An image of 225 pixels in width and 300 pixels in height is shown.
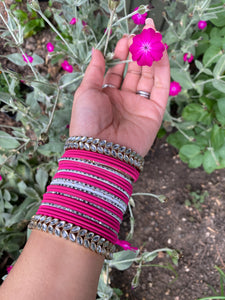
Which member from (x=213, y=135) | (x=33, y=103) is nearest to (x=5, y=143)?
(x=33, y=103)

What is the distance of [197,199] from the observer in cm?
143

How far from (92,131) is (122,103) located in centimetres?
20

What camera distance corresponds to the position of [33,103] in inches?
43.4

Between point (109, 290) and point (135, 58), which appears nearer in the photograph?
point (135, 58)

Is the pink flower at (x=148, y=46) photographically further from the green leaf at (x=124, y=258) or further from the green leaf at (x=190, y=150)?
the green leaf at (x=124, y=258)

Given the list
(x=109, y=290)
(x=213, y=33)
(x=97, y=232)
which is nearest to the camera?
(x=97, y=232)

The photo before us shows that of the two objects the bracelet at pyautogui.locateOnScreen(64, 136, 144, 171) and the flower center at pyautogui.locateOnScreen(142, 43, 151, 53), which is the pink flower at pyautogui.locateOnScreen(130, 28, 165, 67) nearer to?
the flower center at pyautogui.locateOnScreen(142, 43, 151, 53)

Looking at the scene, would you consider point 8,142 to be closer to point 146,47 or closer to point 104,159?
point 104,159

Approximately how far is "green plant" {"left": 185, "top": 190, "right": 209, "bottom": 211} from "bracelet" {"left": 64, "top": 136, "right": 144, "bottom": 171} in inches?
31.2

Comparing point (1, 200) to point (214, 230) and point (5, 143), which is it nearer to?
point (5, 143)

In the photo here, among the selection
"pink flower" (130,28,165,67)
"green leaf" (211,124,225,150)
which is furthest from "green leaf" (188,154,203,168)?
"pink flower" (130,28,165,67)

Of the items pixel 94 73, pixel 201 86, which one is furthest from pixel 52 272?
pixel 201 86

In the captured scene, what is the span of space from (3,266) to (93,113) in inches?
36.3

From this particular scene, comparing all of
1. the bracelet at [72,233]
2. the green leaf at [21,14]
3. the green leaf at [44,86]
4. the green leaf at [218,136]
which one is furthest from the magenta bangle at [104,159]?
the green leaf at [21,14]
